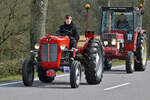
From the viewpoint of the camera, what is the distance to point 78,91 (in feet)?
39.4

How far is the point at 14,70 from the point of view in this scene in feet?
57.6

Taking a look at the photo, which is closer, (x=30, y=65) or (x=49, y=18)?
(x=30, y=65)

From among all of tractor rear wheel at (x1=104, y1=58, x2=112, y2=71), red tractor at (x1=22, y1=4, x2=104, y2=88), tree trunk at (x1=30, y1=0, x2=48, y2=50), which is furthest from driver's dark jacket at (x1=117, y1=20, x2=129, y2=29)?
red tractor at (x1=22, y1=4, x2=104, y2=88)

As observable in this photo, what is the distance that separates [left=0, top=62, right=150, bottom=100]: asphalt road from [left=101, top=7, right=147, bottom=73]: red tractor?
4.90m

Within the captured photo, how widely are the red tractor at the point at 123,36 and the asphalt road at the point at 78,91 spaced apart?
16.1ft

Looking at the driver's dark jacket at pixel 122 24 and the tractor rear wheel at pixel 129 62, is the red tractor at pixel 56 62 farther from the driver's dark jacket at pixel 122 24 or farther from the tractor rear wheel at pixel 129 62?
the driver's dark jacket at pixel 122 24

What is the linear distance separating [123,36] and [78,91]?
28.2ft

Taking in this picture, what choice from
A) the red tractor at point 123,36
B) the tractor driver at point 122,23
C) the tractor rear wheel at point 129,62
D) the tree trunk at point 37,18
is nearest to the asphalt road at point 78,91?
the tractor rear wheel at point 129,62

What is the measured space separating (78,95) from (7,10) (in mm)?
27138

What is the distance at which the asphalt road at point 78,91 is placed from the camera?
35.3 ft

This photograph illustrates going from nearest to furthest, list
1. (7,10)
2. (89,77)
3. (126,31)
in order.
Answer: (89,77) < (126,31) < (7,10)

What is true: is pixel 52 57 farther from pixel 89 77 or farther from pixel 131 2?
pixel 131 2

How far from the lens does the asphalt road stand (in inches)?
424

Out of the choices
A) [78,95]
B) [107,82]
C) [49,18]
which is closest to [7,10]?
[49,18]
